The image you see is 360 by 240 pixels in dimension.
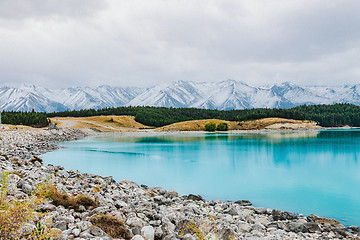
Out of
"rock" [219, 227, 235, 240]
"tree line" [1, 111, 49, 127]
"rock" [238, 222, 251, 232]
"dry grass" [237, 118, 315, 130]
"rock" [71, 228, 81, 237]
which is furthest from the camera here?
"dry grass" [237, 118, 315, 130]

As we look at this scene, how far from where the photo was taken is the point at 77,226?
8.01 meters

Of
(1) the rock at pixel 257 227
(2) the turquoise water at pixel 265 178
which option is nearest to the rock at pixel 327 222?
(2) the turquoise water at pixel 265 178

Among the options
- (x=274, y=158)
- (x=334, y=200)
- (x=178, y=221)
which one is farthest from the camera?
(x=274, y=158)

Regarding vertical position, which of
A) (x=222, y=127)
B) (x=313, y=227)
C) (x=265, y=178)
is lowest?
(x=265, y=178)

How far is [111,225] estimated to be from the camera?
8336 mm

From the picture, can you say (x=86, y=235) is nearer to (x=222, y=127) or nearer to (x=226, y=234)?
(x=226, y=234)

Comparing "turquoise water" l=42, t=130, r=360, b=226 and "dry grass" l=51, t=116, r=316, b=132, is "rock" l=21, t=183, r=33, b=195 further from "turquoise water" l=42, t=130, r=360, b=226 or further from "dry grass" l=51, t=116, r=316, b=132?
"dry grass" l=51, t=116, r=316, b=132

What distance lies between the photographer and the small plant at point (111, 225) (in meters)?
8.09

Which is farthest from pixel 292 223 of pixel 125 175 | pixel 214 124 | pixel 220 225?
pixel 214 124

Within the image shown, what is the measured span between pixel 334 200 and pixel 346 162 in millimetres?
22736

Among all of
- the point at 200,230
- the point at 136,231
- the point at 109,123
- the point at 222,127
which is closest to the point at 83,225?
the point at 136,231

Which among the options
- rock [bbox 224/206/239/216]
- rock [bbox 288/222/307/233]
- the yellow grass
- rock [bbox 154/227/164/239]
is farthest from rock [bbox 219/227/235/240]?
the yellow grass

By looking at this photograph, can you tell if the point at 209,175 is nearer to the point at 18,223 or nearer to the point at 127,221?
the point at 127,221

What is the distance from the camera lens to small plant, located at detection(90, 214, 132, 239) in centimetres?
809
